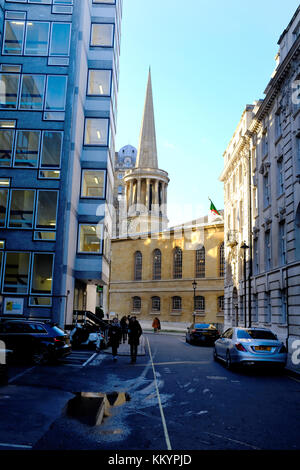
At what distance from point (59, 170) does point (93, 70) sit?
29.6ft

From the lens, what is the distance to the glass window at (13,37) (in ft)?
93.8

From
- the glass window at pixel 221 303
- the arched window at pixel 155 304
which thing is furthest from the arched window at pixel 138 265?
the glass window at pixel 221 303

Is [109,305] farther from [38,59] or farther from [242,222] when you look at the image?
[38,59]

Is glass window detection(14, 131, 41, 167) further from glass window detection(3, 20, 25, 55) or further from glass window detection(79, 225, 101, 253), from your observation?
glass window detection(3, 20, 25, 55)

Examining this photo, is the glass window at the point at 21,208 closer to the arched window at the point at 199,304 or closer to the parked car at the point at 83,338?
the parked car at the point at 83,338

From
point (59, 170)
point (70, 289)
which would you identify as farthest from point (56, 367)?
point (59, 170)

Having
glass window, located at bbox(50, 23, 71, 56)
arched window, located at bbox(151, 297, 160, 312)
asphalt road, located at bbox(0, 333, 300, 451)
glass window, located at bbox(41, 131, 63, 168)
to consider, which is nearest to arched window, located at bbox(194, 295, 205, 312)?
arched window, located at bbox(151, 297, 160, 312)

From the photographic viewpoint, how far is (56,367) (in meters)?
14.8

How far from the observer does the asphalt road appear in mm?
6164

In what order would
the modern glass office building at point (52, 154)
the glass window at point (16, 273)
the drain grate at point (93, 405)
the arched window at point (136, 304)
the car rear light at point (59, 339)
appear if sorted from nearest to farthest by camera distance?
1. the drain grate at point (93, 405)
2. the car rear light at point (59, 339)
3. the glass window at point (16, 273)
4. the modern glass office building at point (52, 154)
5. the arched window at point (136, 304)

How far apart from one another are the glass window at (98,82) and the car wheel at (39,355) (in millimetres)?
21164

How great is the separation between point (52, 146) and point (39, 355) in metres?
15.9

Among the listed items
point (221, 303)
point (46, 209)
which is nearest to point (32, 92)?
point (46, 209)

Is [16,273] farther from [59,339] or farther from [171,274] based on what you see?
[171,274]
